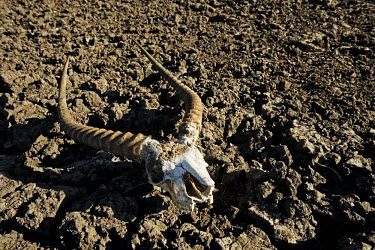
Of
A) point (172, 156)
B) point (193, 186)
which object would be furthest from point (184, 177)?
point (172, 156)

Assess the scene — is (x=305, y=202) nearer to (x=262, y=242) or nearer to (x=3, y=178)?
(x=262, y=242)

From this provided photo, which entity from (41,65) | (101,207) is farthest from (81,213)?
(41,65)

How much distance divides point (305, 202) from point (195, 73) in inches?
111

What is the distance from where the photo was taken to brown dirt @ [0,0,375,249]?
248 cm

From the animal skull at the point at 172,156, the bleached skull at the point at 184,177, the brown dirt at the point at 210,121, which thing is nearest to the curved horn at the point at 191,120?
the animal skull at the point at 172,156

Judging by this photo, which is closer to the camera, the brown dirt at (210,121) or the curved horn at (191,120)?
the brown dirt at (210,121)

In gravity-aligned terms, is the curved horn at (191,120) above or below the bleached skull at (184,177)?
above

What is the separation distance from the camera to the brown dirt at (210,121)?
2479 millimetres

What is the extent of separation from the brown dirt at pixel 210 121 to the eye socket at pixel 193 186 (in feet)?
0.70

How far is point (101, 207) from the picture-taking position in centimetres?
259

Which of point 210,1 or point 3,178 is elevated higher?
point 210,1

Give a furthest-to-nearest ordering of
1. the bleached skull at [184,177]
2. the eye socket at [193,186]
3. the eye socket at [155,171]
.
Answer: the eye socket at [155,171] < the eye socket at [193,186] < the bleached skull at [184,177]

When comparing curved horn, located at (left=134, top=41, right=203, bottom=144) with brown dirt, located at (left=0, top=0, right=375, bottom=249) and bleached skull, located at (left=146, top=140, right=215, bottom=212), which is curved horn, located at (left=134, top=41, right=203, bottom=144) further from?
brown dirt, located at (left=0, top=0, right=375, bottom=249)

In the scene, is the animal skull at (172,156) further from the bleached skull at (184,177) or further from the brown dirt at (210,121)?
the brown dirt at (210,121)
